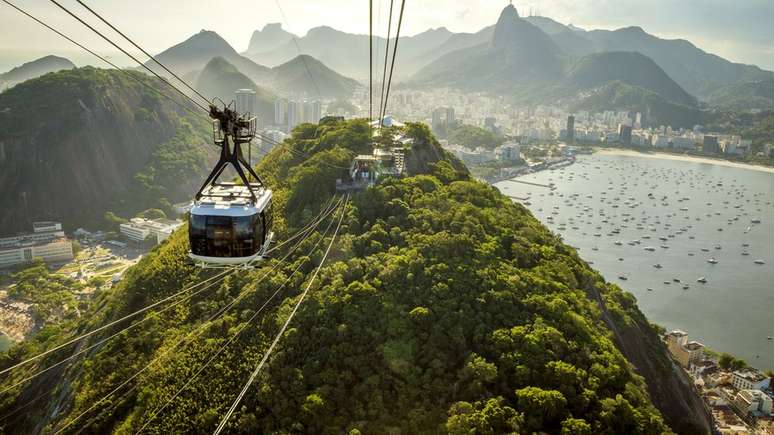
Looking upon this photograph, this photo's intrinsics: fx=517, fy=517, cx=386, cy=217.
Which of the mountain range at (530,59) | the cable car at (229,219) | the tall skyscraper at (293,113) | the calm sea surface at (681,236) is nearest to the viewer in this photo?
the cable car at (229,219)

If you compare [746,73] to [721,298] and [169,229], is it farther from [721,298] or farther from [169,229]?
[169,229]

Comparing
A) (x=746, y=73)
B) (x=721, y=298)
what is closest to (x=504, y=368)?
(x=721, y=298)

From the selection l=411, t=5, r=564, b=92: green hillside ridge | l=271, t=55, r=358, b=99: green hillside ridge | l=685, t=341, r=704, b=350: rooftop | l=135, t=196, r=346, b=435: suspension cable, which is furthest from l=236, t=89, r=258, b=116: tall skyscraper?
l=411, t=5, r=564, b=92: green hillside ridge

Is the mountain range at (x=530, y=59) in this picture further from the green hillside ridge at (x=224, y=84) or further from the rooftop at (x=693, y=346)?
the rooftop at (x=693, y=346)

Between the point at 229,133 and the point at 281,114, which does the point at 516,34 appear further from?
the point at 229,133

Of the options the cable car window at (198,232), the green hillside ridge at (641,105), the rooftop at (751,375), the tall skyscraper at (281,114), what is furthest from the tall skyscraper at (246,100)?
the green hillside ridge at (641,105)

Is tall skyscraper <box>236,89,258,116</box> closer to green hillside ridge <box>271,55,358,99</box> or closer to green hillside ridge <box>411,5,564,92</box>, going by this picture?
green hillside ridge <box>271,55,358,99</box>
